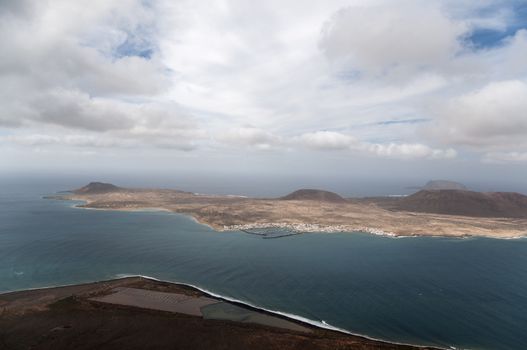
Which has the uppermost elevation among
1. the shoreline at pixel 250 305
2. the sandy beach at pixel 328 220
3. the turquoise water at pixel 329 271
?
the sandy beach at pixel 328 220

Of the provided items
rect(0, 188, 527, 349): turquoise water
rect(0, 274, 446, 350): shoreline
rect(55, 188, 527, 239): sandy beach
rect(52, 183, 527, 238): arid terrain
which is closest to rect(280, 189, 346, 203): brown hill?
rect(52, 183, 527, 238): arid terrain

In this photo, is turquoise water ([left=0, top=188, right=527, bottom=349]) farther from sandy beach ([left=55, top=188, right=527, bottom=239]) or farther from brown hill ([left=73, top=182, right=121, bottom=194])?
brown hill ([left=73, top=182, right=121, bottom=194])

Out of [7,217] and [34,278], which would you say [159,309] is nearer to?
[34,278]

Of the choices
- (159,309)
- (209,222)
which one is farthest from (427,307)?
(209,222)

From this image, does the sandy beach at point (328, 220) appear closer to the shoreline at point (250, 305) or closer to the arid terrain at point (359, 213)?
the arid terrain at point (359, 213)

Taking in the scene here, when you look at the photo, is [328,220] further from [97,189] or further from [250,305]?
[97,189]

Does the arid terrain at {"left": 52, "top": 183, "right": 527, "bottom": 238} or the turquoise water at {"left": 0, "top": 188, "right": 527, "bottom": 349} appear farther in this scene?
the arid terrain at {"left": 52, "top": 183, "right": 527, "bottom": 238}

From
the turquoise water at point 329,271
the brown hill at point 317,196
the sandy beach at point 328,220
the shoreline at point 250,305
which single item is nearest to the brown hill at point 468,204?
the sandy beach at point 328,220

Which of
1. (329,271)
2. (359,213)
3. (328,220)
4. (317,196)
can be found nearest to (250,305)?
(329,271)
